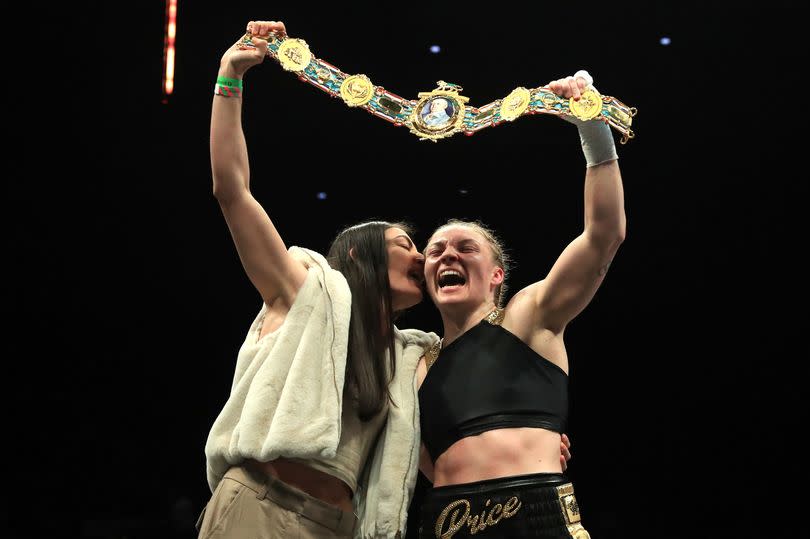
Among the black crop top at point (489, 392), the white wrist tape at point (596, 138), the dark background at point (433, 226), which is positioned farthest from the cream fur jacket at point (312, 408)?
the dark background at point (433, 226)

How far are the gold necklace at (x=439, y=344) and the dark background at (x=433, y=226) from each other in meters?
1.76

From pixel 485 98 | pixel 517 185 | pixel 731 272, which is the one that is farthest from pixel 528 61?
pixel 731 272

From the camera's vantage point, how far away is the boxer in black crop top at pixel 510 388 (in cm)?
195

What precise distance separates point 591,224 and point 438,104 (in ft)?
1.58

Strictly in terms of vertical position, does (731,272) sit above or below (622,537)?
above

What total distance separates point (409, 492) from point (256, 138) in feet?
7.80

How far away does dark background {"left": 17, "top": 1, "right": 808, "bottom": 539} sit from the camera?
3701 mm

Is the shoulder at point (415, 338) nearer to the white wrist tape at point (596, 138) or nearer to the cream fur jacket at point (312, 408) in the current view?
the cream fur jacket at point (312, 408)

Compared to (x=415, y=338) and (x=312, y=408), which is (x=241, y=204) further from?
(x=415, y=338)

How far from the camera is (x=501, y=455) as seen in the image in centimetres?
197

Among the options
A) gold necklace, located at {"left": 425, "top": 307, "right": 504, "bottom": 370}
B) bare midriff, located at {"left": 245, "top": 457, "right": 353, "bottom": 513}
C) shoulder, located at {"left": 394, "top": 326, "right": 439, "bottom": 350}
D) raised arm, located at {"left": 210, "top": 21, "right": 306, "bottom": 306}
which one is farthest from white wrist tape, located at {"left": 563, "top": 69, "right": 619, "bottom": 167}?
bare midriff, located at {"left": 245, "top": 457, "right": 353, "bottom": 513}

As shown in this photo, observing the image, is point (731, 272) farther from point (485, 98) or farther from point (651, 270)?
point (485, 98)

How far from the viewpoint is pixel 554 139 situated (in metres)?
3.98

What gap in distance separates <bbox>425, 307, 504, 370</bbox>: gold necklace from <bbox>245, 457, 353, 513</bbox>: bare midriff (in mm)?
451
